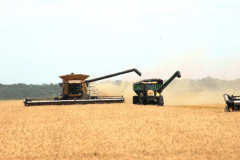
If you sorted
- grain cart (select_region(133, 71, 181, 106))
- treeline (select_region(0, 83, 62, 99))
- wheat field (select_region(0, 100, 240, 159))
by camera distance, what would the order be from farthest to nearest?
treeline (select_region(0, 83, 62, 99)), grain cart (select_region(133, 71, 181, 106)), wheat field (select_region(0, 100, 240, 159))

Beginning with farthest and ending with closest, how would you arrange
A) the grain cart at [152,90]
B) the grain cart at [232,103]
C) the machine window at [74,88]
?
the machine window at [74,88], the grain cart at [152,90], the grain cart at [232,103]

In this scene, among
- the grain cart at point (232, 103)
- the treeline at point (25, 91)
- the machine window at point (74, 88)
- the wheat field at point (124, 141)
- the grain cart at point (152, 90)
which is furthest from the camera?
the treeline at point (25, 91)

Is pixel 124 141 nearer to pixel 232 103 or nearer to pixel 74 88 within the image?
pixel 232 103

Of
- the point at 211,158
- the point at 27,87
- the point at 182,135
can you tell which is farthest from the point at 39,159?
the point at 27,87

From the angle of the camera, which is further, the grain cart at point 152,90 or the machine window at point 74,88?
the machine window at point 74,88

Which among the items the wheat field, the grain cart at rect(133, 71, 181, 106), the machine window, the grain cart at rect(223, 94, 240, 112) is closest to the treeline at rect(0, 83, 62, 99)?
the machine window

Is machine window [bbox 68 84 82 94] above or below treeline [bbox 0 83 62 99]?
below

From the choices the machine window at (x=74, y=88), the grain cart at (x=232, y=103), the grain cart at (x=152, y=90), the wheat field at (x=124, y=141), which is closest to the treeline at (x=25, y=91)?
the machine window at (x=74, y=88)

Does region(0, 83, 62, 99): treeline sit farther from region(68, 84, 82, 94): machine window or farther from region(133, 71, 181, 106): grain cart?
region(133, 71, 181, 106): grain cart

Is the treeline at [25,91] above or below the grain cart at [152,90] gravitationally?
above

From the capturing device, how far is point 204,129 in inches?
500

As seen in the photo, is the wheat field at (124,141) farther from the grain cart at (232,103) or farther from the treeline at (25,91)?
the treeline at (25,91)

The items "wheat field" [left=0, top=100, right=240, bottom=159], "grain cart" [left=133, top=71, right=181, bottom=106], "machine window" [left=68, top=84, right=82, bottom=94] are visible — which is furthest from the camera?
"machine window" [left=68, top=84, right=82, bottom=94]

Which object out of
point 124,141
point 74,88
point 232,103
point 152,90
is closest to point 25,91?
point 74,88
